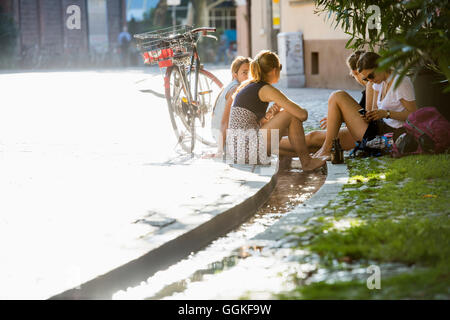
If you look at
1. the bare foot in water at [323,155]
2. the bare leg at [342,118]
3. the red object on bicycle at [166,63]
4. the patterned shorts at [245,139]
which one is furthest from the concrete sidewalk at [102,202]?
the red object on bicycle at [166,63]

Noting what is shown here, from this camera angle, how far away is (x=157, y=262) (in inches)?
195

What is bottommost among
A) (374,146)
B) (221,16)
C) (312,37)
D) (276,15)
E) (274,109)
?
(374,146)

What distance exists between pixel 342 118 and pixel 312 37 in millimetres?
12532

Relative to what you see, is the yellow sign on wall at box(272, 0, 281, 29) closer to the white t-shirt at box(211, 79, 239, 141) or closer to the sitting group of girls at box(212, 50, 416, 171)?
the white t-shirt at box(211, 79, 239, 141)

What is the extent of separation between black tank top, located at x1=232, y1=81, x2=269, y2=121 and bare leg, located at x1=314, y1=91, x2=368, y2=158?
2.29 feet

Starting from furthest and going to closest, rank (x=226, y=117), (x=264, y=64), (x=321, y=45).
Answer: (x=321, y=45) < (x=226, y=117) < (x=264, y=64)

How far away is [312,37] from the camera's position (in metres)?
20.9

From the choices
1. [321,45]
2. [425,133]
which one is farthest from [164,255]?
[321,45]

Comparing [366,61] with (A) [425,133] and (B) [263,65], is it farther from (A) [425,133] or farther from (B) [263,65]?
(B) [263,65]

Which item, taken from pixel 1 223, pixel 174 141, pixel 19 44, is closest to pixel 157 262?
pixel 1 223

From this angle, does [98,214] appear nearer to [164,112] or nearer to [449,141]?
[449,141]

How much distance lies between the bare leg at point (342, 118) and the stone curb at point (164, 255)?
198cm

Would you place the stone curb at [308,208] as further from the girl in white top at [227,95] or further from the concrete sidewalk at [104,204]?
the girl in white top at [227,95]
